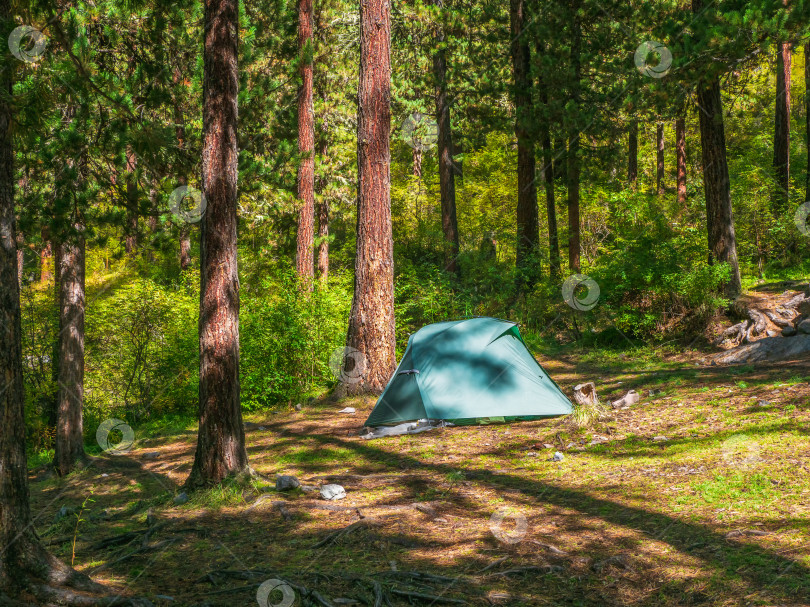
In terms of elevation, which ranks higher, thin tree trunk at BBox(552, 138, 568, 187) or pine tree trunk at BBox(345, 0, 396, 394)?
thin tree trunk at BBox(552, 138, 568, 187)

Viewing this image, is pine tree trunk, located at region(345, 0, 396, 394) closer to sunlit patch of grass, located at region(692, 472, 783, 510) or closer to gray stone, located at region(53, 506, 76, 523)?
gray stone, located at region(53, 506, 76, 523)

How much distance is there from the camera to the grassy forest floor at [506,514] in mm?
3867

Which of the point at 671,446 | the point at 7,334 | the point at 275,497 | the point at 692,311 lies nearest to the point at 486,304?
the point at 692,311

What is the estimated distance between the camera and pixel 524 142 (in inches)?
683

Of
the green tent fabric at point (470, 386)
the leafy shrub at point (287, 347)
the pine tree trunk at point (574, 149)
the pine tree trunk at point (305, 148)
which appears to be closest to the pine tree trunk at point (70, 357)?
the leafy shrub at point (287, 347)

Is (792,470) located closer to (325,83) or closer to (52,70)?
(52,70)

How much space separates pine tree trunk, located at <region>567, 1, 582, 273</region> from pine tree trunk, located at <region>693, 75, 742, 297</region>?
4.19 m

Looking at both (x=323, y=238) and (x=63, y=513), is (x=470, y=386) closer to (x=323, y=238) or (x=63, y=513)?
(x=63, y=513)

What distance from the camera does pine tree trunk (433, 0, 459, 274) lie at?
1903cm

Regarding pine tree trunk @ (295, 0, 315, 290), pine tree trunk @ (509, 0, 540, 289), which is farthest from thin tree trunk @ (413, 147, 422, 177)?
pine tree trunk @ (295, 0, 315, 290)

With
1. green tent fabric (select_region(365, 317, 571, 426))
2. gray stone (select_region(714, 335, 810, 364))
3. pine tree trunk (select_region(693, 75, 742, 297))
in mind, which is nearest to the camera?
green tent fabric (select_region(365, 317, 571, 426))

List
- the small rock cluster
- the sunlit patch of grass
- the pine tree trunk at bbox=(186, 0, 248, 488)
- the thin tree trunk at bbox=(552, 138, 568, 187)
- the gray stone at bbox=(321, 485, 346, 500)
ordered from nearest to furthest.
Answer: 1. the sunlit patch of grass
2. the gray stone at bbox=(321, 485, 346, 500)
3. the pine tree trunk at bbox=(186, 0, 248, 488)
4. the small rock cluster
5. the thin tree trunk at bbox=(552, 138, 568, 187)

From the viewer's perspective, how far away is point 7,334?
Result: 3.62 meters

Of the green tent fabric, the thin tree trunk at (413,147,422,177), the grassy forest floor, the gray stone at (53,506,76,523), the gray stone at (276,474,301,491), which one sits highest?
the thin tree trunk at (413,147,422,177)
